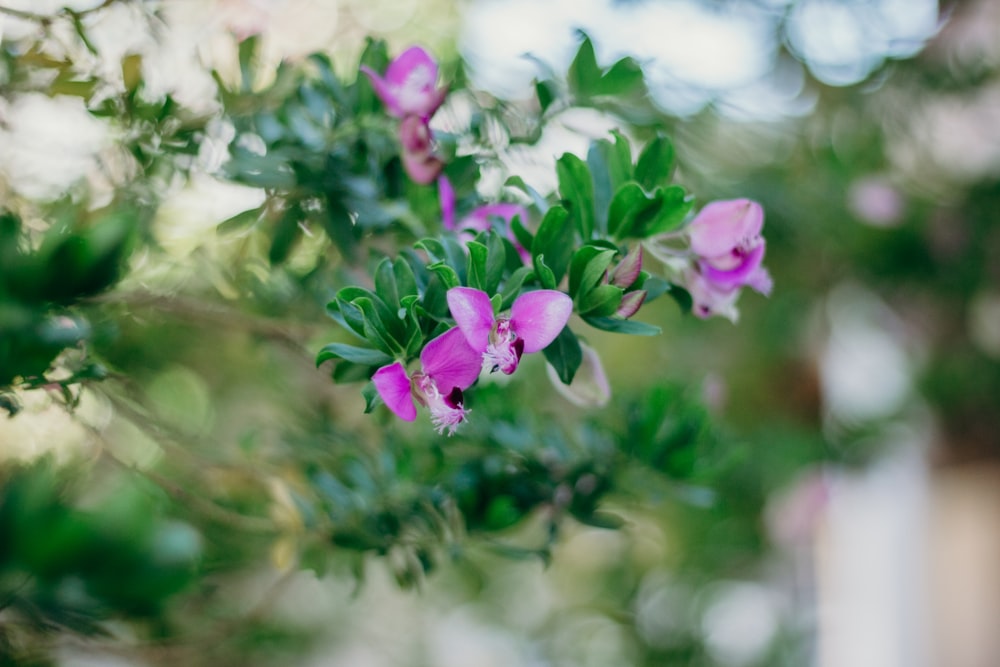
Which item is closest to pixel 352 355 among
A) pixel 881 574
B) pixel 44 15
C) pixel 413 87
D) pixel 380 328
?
pixel 380 328

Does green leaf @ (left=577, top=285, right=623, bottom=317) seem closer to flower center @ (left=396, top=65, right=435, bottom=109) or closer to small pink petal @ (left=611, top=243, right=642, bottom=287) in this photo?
small pink petal @ (left=611, top=243, right=642, bottom=287)

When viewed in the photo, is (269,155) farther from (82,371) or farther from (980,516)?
(980,516)

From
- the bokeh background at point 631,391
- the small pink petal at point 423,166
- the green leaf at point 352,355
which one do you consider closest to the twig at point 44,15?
the bokeh background at point 631,391

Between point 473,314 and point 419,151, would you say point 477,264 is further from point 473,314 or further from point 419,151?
point 419,151

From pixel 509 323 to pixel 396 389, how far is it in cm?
7

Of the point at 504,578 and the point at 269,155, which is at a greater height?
the point at 269,155

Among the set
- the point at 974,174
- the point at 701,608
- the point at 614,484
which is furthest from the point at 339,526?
the point at 974,174

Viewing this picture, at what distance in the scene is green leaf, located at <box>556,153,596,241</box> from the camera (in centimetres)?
51

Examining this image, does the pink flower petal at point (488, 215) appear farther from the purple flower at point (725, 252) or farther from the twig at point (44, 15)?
the twig at point (44, 15)

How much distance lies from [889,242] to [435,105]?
47.2 inches

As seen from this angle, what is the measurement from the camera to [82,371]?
58 centimetres

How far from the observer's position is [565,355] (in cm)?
50

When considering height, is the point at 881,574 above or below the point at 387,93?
below

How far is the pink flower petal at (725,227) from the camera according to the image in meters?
0.52
